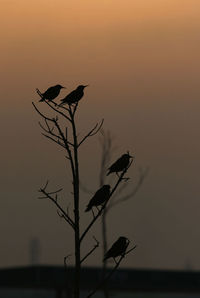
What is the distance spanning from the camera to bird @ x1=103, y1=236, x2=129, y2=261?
10.7 metres

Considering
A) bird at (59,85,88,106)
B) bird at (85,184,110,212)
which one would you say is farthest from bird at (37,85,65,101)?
bird at (85,184,110,212)

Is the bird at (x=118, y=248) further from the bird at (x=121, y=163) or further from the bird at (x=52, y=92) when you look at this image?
the bird at (x=52, y=92)

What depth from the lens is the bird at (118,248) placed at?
1070 cm

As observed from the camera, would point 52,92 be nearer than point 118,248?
No

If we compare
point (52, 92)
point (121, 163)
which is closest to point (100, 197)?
point (121, 163)

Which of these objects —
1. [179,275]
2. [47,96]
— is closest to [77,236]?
[47,96]

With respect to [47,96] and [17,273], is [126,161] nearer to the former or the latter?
[47,96]

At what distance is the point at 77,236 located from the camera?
33.6 ft

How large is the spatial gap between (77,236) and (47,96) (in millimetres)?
2395

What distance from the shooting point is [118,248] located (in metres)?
10.8

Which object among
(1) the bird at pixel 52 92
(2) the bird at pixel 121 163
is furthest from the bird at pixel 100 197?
(1) the bird at pixel 52 92

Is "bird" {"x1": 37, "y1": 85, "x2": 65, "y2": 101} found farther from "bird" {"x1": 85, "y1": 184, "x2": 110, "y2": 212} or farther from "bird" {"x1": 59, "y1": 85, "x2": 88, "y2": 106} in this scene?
"bird" {"x1": 85, "y1": 184, "x2": 110, "y2": 212}

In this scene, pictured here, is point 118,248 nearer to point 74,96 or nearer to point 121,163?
point 121,163

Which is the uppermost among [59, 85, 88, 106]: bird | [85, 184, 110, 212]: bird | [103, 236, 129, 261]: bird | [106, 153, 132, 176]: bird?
[59, 85, 88, 106]: bird
